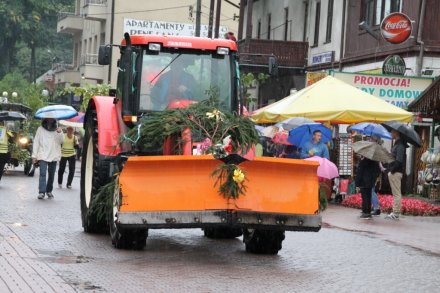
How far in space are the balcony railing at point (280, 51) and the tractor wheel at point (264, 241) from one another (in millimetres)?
26654

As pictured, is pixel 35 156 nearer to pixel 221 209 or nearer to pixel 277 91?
pixel 221 209

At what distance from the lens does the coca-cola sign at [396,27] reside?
27.2 meters

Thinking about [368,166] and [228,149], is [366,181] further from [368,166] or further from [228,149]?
[228,149]

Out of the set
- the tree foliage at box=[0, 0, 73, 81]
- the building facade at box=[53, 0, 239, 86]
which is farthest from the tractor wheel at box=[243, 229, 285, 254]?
the tree foliage at box=[0, 0, 73, 81]

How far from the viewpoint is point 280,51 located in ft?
129

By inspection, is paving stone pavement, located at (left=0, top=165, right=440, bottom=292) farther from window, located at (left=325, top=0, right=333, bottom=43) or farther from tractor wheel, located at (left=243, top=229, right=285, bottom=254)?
window, located at (left=325, top=0, right=333, bottom=43)

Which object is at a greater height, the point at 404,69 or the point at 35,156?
the point at 404,69

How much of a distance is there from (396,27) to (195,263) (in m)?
17.1

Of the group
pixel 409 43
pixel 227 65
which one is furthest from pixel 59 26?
pixel 227 65

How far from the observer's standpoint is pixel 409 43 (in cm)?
2900

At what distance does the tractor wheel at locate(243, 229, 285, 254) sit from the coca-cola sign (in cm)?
1553

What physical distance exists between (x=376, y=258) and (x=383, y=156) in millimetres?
6855

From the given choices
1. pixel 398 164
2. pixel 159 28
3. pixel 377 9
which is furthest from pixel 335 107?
pixel 159 28

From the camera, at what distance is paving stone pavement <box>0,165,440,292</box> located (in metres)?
9.88
